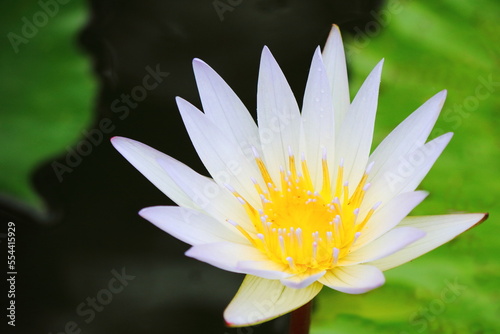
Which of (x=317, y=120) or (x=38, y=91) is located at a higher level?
(x=38, y=91)

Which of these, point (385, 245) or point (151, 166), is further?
point (151, 166)

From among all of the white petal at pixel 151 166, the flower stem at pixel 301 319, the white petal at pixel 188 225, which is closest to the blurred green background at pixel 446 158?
the flower stem at pixel 301 319

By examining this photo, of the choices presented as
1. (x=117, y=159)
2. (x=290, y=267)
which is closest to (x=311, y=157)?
(x=290, y=267)

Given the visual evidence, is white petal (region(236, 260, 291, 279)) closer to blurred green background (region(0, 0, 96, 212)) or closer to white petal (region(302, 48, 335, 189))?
white petal (region(302, 48, 335, 189))

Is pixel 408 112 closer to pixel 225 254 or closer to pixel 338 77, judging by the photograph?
pixel 338 77

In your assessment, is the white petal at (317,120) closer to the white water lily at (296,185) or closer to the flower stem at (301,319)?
the white water lily at (296,185)

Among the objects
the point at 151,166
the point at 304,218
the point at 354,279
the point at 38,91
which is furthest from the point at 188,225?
the point at 38,91

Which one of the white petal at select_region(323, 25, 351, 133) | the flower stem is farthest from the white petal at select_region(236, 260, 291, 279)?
the white petal at select_region(323, 25, 351, 133)
